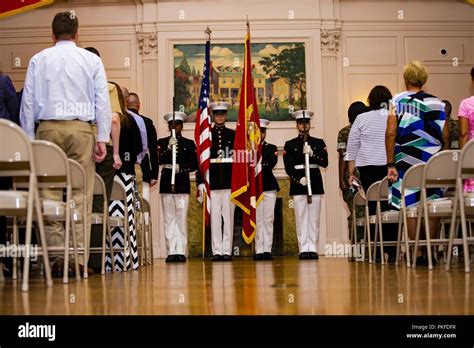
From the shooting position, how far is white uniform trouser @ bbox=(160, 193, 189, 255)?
10.3 m

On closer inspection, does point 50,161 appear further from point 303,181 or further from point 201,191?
point 303,181

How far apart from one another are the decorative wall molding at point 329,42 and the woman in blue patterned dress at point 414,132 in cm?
687

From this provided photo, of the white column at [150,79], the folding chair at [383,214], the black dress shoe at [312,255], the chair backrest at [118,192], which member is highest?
the white column at [150,79]

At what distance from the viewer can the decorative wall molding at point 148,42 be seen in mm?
13586

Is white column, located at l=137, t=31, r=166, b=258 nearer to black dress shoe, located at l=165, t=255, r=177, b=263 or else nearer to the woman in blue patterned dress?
black dress shoe, located at l=165, t=255, r=177, b=263

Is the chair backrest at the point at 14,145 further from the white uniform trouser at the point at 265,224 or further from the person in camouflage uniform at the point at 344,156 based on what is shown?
Result: the white uniform trouser at the point at 265,224

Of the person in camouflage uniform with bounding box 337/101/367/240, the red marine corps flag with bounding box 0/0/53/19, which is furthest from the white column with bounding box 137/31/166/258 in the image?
the person in camouflage uniform with bounding box 337/101/367/240

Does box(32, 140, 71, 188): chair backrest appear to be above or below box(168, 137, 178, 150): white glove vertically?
below

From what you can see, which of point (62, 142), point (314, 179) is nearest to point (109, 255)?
point (62, 142)

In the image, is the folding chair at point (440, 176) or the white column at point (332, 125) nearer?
the folding chair at point (440, 176)

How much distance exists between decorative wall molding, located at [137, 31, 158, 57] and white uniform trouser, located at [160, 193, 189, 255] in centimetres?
395

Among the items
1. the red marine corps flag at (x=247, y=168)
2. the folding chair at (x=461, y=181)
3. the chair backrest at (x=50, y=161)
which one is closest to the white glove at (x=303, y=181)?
the red marine corps flag at (x=247, y=168)

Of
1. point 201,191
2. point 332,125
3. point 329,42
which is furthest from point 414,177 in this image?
point 329,42
